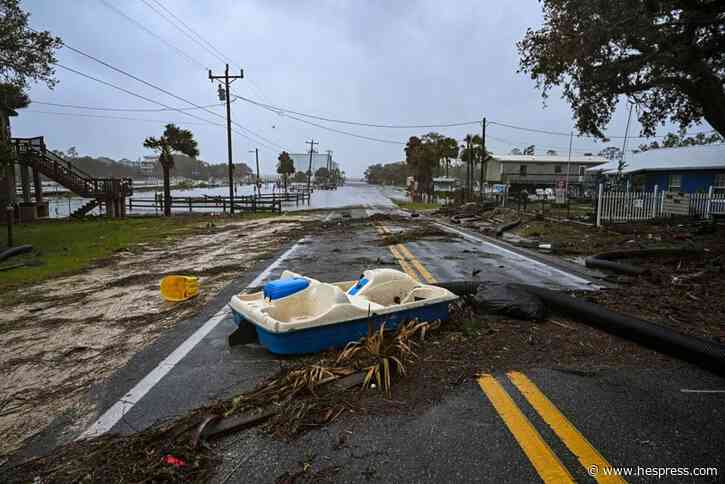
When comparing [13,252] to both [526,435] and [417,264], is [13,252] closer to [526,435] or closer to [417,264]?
[417,264]

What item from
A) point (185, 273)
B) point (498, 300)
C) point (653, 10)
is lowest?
point (185, 273)

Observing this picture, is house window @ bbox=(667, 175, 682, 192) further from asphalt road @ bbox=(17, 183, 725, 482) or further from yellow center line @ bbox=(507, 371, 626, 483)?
yellow center line @ bbox=(507, 371, 626, 483)

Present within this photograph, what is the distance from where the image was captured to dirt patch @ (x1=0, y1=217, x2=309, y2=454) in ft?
11.0

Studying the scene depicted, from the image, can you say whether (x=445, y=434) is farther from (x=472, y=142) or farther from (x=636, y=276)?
(x=472, y=142)

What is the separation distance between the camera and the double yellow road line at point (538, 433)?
88.4 inches

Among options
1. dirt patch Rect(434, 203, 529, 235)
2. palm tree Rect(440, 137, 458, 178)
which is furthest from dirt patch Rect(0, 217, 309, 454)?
palm tree Rect(440, 137, 458, 178)

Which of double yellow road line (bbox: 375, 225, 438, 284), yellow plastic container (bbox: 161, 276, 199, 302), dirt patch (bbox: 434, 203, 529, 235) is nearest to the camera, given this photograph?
yellow plastic container (bbox: 161, 276, 199, 302)

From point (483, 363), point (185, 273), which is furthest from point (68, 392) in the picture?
point (185, 273)

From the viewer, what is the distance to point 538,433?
8.49ft

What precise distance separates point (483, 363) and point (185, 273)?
22.9ft

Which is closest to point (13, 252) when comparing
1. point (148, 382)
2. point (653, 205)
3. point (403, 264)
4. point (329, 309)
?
point (403, 264)

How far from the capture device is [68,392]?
354cm

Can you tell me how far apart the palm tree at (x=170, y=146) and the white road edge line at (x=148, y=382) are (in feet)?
101

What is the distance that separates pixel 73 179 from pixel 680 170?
40858mm
